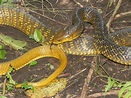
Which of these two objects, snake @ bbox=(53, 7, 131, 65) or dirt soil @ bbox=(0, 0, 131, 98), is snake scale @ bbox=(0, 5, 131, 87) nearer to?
snake @ bbox=(53, 7, 131, 65)

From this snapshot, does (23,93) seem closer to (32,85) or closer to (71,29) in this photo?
(32,85)

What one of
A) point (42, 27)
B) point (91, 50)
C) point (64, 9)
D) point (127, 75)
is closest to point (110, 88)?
point (127, 75)

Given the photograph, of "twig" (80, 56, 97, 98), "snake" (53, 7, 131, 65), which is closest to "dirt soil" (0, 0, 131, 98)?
"twig" (80, 56, 97, 98)

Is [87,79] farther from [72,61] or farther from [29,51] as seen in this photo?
[29,51]

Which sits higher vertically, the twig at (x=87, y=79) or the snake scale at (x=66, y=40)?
the snake scale at (x=66, y=40)

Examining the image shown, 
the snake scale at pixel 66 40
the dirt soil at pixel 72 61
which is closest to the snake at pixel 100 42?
the snake scale at pixel 66 40

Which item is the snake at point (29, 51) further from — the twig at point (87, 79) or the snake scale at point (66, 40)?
the twig at point (87, 79)
